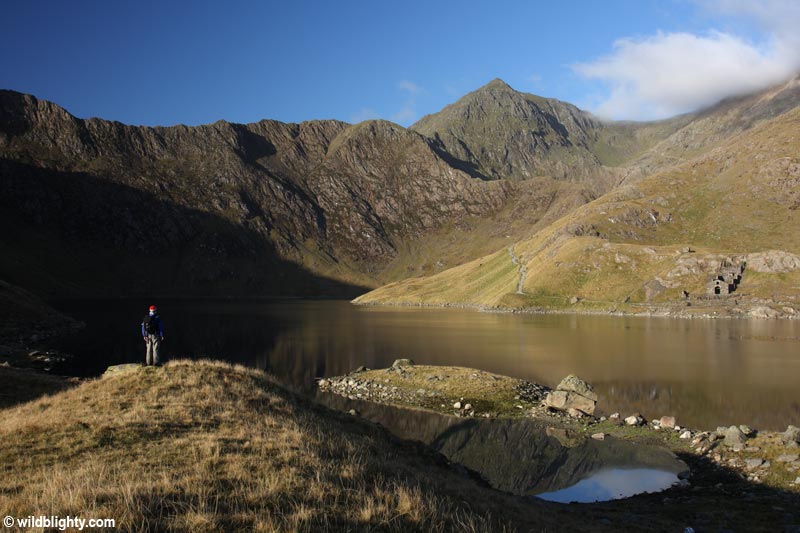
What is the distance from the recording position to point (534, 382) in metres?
52.4

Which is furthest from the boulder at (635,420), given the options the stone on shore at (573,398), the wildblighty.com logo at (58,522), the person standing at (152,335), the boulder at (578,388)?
the wildblighty.com logo at (58,522)

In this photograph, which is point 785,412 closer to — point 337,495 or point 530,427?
point 530,427

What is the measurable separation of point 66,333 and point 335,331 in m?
52.7

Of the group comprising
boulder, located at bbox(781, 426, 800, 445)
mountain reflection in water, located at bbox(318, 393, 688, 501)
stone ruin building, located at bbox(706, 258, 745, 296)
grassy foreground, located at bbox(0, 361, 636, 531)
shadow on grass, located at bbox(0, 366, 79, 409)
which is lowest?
mountain reflection in water, located at bbox(318, 393, 688, 501)

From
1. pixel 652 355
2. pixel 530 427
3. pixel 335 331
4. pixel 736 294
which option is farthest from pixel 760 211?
pixel 530 427

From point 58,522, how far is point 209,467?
16.2 ft

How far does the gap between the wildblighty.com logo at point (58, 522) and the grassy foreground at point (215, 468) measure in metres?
0.28

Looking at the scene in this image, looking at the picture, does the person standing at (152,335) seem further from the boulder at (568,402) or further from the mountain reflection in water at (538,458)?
the boulder at (568,402)

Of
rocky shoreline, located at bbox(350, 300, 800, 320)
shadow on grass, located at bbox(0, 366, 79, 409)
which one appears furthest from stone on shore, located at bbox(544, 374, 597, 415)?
rocky shoreline, located at bbox(350, 300, 800, 320)

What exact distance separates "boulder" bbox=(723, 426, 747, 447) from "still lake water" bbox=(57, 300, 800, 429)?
6.66 meters

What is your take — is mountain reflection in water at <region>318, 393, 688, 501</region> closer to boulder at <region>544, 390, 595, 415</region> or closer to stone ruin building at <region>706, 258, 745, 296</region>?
boulder at <region>544, 390, 595, 415</region>

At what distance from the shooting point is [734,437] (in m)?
29.6

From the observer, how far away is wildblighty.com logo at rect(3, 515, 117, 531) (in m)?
9.35

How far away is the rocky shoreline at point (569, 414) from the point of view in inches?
1049
